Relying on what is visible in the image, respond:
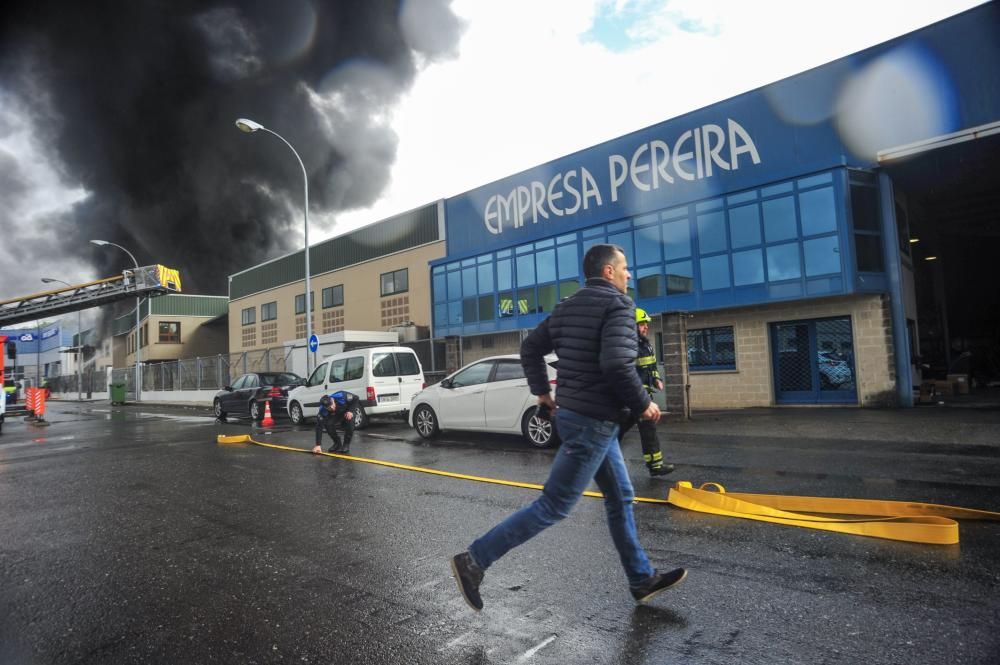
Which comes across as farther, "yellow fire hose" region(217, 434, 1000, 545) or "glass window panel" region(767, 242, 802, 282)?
"glass window panel" region(767, 242, 802, 282)

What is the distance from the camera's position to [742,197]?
52.9 feet

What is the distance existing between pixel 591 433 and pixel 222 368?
101ft

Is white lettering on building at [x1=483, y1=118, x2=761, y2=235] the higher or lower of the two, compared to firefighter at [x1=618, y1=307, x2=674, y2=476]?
higher

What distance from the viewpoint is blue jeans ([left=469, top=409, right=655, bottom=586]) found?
115 inches

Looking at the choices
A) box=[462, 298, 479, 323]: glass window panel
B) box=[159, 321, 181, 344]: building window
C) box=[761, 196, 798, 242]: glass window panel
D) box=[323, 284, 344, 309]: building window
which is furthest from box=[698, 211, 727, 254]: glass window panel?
box=[159, 321, 181, 344]: building window

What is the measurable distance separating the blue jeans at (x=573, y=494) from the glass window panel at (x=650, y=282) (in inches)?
608

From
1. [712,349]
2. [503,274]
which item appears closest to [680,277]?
[712,349]

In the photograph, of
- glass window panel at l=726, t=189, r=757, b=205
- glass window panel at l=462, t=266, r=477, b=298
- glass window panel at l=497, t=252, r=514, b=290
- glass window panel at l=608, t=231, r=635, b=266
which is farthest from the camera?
glass window panel at l=462, t=266, r=477, b=298

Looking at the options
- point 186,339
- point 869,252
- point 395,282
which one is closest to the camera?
point 869,252

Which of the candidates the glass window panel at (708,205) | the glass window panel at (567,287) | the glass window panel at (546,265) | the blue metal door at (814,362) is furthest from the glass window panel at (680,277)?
the glass window panel at (546,265)

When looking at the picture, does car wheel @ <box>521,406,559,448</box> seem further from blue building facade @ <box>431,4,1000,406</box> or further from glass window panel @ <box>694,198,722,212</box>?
glass window panel @ <box>694,198,722,212</box>

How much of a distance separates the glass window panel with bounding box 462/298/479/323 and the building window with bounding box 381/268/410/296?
17.8 feet

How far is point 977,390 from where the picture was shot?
17.9 meters

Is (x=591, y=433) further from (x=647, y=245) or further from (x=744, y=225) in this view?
(x=647, y=245)
